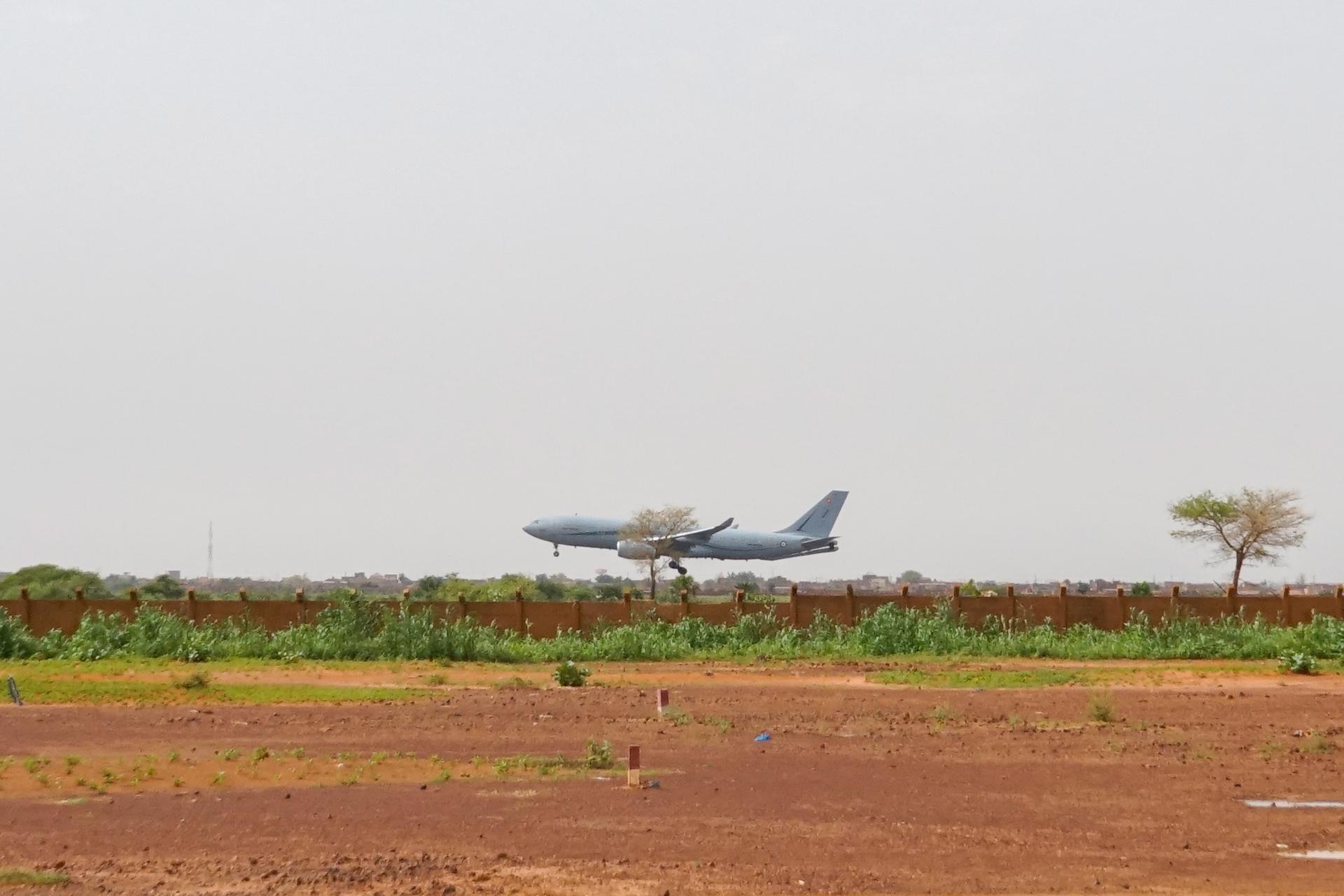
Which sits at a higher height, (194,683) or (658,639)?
(658,639)

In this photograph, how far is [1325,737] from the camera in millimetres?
17906

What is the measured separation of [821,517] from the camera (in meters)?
93.1

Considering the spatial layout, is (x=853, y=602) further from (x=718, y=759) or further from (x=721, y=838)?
(x=721, y=838)

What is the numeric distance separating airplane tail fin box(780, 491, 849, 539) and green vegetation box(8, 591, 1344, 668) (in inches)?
2199

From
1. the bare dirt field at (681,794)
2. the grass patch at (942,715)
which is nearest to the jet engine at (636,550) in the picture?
the bare dirt field at (681,794)

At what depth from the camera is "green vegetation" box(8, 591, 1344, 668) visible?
32.4 meters

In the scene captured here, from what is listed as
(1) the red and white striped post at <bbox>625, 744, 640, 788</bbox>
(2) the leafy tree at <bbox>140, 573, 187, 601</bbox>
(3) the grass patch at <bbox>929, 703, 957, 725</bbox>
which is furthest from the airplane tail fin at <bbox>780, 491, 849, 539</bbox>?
(1) the red and white striped post at <bbox>625, 744, 640, 788</bbox>

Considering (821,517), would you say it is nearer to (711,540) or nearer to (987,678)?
(711,540)

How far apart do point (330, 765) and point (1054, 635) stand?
23668 mm

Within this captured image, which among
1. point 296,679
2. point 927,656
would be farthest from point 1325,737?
point 296,679

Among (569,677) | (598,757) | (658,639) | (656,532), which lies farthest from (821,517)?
(598,757)

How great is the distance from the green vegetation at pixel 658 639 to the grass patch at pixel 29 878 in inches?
863

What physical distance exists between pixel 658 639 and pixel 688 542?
48553 mm

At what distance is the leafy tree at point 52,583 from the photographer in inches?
2248
